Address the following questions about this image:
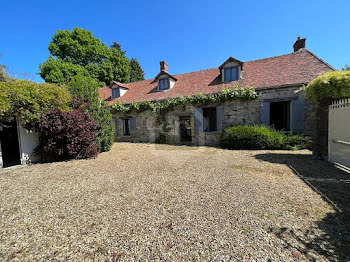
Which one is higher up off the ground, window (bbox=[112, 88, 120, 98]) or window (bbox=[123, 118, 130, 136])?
window (bbox=[112, 88, 120, 98])

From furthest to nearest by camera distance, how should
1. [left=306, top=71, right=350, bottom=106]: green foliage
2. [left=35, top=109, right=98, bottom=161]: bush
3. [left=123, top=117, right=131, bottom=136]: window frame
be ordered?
[left=123, top=117, right=131, bottom=136]: window frame
[left=35, top=109, right=98, bottom=161]: bush
[left=306, top=71, right=350, bottom=106]: green foliage

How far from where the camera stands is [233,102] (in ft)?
31.1

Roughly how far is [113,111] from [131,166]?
880 cm

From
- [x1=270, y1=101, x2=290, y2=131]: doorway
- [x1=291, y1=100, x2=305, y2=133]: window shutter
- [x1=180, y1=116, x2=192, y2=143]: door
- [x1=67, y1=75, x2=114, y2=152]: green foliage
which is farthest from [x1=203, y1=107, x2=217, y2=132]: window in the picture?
[x1=67, y1=75, x2=114, y2=152]: green foliage

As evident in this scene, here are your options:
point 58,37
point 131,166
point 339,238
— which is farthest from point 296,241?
point 58,37

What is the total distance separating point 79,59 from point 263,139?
23036 mm

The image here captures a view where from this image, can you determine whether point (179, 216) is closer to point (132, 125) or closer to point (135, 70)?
point (132, 125)

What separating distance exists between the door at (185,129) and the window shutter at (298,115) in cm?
590

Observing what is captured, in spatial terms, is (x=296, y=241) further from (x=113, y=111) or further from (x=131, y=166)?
(x=113, y=111)

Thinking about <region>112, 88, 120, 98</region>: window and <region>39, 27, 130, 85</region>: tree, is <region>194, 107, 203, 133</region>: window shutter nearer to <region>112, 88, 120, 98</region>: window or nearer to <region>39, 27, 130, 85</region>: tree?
<region>112, 88, 120, 98</region>: window

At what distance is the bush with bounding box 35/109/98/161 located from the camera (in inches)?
239

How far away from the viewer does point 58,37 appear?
19547 mm

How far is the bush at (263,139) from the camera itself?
7.62m

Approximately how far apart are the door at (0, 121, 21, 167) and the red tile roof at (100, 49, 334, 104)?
24.7 feet
